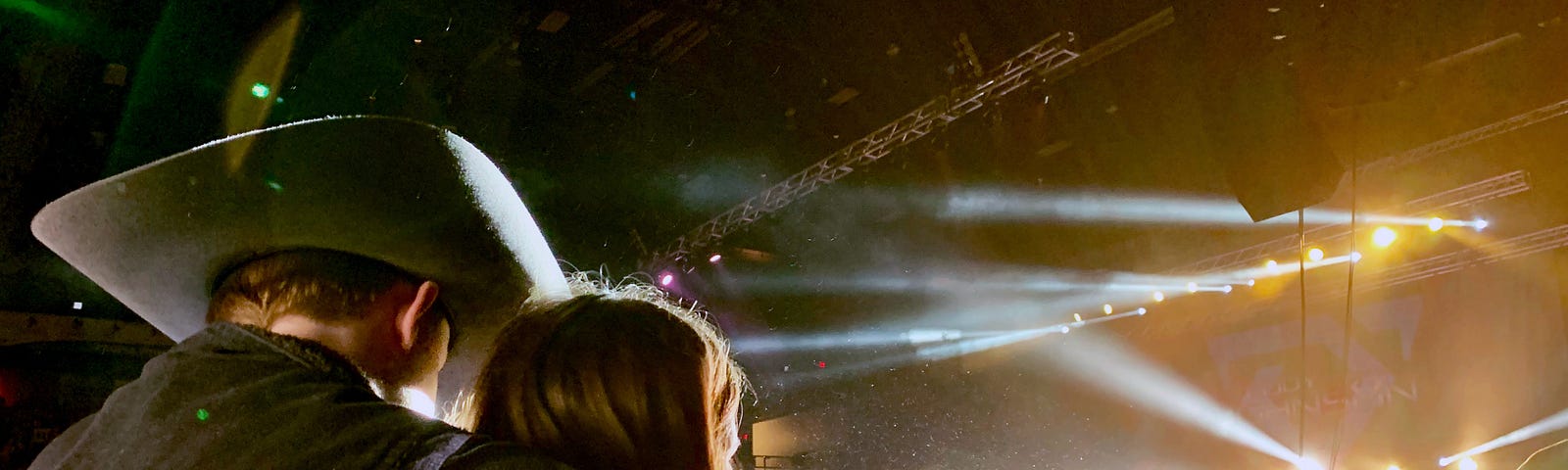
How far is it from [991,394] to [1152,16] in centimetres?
403

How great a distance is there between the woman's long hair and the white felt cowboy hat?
7 cm

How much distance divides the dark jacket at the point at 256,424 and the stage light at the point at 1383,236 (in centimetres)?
516

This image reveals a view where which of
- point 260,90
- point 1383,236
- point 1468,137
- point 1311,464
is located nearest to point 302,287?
point 260,90

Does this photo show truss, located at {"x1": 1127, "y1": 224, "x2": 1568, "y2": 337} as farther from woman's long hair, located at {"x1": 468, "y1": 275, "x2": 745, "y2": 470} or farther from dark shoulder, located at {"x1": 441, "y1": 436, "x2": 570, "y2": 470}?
dark shoulder, located at {"x1": 441, "y1": 436, "x2": 570, "y2": 470}

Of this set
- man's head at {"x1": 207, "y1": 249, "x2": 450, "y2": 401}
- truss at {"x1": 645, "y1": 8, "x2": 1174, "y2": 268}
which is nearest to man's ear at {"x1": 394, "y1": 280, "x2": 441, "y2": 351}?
man's head at {"x1": 207, "y1": 249, "x2": 450, "y2": 401}

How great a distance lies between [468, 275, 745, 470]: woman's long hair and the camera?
0.56m

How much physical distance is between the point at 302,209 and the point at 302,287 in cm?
6

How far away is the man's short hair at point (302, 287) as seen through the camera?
551mm

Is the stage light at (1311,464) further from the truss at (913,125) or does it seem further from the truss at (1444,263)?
the truss at (913,125)

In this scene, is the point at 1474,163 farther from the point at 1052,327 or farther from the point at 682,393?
the point at 682,393

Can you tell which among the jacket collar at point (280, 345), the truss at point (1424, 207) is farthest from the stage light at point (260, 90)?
the truss at point (1424, 207)

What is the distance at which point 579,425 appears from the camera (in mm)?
555

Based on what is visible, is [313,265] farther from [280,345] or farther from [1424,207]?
[1424,207]

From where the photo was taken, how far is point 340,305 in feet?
1.82
